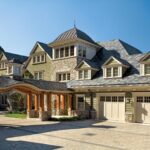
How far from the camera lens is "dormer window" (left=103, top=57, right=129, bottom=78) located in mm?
24422

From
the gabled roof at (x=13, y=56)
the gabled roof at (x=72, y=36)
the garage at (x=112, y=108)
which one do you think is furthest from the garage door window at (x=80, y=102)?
the gabled roof at (x=13, y=56)

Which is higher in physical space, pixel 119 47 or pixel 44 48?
pixel 44 48

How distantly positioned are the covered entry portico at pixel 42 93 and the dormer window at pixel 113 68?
4632 millimetres

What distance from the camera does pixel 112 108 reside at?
957 inches

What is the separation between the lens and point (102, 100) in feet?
82.4

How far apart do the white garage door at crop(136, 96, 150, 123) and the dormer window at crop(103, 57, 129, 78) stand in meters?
3.38

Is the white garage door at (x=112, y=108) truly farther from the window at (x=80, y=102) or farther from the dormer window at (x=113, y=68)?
the window at (x=80, y=102)

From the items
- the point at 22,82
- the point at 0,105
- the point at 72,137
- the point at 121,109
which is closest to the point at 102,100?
the point at 121,109

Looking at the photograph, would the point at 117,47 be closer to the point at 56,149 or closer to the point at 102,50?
the point at 102,50

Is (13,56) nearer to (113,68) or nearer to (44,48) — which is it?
(44,48)

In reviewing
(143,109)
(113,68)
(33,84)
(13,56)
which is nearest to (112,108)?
(143,109)

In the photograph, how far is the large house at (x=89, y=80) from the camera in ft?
73.6

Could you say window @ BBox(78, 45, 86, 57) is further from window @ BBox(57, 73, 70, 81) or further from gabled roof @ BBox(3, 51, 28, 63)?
gabled roof @ BBox(3, 51, 28, 63)

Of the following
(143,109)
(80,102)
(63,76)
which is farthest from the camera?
(63,76)
